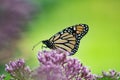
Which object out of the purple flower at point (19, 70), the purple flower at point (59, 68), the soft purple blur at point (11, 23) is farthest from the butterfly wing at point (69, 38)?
the soft purple blur at point (11, 23)

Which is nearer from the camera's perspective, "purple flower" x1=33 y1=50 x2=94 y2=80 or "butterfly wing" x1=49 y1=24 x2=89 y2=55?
"purple flower" x1=33 y1=50 x2=94 y2=80

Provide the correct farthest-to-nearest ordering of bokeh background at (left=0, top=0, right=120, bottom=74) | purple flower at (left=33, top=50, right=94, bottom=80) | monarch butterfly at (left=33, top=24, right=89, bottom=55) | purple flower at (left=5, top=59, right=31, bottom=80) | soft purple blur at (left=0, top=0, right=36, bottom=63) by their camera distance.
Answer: bokeh background at (left=0, top=0, right=120, bottom=74) → soft purple blur at (left=0, top=0, right=36, bottom=63) → monarch butterfly at (left=33, top=24, right=89, bottom=55) → purple flower at (left=5, top=59, right=31, bottom=80) → purple flower at (left=33, top=50, right=94, bottom=80)

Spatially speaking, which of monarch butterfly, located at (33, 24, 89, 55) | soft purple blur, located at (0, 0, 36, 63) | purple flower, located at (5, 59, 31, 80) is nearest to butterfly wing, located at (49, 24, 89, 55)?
monarch butterfly, located at (33, 24, 89, 55)

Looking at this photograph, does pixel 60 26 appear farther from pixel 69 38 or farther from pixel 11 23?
pixel 69 38

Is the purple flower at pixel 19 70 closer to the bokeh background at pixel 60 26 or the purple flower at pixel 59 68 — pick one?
the purple flower at pixel 59 68

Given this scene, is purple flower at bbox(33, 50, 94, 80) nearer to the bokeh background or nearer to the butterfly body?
the butterfly body

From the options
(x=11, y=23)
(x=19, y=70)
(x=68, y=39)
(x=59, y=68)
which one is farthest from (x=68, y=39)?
(x=11, y=23)

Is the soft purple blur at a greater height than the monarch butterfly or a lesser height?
greater

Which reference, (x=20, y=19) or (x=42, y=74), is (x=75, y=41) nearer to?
(x=42, y=74)
